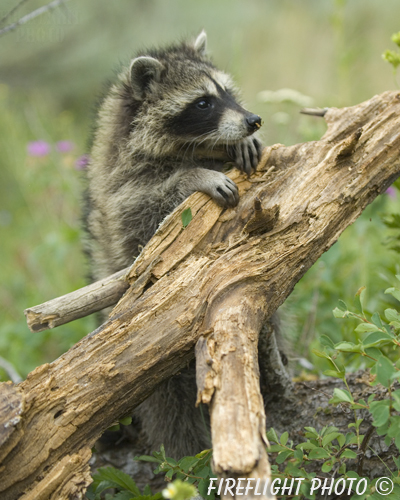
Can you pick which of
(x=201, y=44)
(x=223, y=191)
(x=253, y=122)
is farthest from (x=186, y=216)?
(x=201, y=44)

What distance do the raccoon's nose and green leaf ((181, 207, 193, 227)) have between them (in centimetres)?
66

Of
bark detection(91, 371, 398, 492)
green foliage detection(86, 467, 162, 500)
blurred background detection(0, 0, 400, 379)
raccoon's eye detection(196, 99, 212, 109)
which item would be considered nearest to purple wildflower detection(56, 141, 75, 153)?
blurred background detection(0, 0, 400, 379)

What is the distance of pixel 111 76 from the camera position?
681 cm

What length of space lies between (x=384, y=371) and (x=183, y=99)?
1.90 meters

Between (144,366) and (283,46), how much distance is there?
8763 mm

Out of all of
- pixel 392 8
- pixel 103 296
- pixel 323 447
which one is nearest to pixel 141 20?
pixel 392 8

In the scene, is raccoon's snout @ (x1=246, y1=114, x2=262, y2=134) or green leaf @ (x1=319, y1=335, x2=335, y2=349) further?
raccoon's snout @ (x1=246, y1=114, x2=262, y2=134)

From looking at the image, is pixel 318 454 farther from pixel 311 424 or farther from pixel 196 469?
pixel 311 424

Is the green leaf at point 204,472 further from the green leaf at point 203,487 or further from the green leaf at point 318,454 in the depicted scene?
the green leaf at point 318,454

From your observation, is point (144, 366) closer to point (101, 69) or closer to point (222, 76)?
point (222, 76)

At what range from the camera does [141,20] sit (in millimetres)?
10656

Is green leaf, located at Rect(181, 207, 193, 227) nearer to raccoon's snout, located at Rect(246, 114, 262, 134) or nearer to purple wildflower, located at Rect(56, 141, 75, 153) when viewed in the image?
raccoon's snout, located at Rect(246, 114, 262, 134)

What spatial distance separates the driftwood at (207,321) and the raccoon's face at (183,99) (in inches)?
23.0

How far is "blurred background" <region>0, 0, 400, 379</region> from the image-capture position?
3.77m
